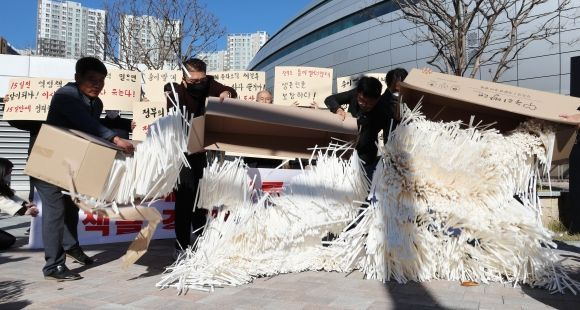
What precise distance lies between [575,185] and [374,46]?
75.4ft

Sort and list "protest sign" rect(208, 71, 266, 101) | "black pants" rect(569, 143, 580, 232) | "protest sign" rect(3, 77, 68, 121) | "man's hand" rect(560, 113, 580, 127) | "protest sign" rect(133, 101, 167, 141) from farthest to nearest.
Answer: "protest sign" rect(208, 71, 266, 101)
"protest sign" rect(133, 101, 167, 141)
"protest sign" rect(3, 77, 68, 121)
"black pants" rect(569, 143, 580, 232)
"man's hand" rect(560, 113, 580, 127)

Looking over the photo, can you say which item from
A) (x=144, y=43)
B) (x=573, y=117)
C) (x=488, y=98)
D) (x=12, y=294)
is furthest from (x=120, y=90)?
(x=144, y=43)

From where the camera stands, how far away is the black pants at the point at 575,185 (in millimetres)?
6016

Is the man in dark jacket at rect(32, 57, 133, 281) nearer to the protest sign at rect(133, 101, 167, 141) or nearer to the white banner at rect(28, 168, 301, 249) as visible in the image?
the white banner at rect(28, 168, 301, 249)

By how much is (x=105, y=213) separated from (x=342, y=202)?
5.47 ft

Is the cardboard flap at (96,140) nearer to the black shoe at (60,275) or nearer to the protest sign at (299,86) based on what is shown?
the black shoe at (60,275)

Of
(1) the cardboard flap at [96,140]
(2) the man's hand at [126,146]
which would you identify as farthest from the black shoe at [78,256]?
(2) the man's hand at [126,146]

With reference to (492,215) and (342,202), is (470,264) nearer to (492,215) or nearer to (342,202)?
(492,215)

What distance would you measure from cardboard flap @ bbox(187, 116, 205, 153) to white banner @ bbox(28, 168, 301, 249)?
2.70ft

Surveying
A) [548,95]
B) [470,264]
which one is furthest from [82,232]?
[548,95]

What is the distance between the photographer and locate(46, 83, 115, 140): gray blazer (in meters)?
3.30

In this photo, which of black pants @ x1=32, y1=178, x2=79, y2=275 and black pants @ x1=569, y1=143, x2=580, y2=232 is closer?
black pants @ x1=32, y1=178, x2=79, y2=275

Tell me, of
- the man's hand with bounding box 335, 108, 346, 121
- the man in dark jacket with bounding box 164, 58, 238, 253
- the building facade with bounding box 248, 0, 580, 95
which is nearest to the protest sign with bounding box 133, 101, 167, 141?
the man in dark jacket with bounding box 164, 58, 238, 253

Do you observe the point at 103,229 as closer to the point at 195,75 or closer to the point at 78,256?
the point at 78,256
